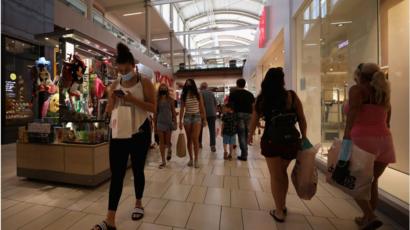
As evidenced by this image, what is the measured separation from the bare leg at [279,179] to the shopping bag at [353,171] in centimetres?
36

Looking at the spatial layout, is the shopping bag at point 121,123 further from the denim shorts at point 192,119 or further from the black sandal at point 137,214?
the denim shorts at point 192,119

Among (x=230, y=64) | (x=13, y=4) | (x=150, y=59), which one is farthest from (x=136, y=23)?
(x=13, y=4)

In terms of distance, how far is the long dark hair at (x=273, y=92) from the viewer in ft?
5.95

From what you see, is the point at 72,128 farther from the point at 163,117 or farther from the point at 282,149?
the point at 282,149

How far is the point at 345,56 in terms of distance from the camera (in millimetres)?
3693

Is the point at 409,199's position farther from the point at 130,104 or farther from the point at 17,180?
the point at 17,180

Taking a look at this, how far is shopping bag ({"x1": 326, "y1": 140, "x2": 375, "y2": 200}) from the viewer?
5.11 feet

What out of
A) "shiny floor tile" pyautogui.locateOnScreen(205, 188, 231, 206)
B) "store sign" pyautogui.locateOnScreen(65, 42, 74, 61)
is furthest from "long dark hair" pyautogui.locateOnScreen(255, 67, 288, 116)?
"store sign" pyautogui.locateOnScreen(65, 42, 74, 61)

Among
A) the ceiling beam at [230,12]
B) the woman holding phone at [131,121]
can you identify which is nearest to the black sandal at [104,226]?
the woman holding phone at [131,121]

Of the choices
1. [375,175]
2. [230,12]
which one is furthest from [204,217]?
[230,12]

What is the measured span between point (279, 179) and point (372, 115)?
0.85 metres

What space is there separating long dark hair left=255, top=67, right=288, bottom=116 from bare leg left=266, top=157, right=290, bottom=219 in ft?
1.38

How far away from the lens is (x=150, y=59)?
13.2 metres

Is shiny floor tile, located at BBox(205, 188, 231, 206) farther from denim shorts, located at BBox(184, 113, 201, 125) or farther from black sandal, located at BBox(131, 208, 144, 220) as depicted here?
denim shorts, located at BBox(184, 113, 201, 125)
